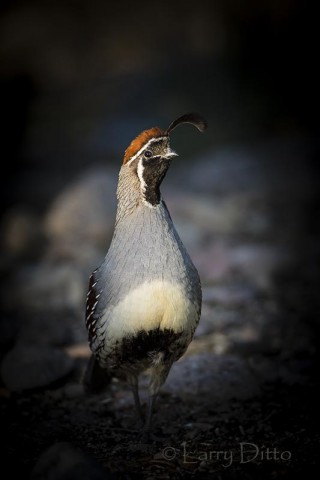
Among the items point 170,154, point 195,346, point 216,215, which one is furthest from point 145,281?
point 216,215

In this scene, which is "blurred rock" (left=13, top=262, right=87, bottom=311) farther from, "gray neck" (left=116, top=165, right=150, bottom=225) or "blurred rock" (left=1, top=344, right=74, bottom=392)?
"gray neck" (left=116, top=165, right=150, bottom=225)

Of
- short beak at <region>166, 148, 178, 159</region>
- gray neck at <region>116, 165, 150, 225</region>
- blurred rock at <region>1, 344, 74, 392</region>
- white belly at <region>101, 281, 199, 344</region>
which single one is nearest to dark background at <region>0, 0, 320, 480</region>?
blurred rock at <region>1, 344, 74, 392</region>

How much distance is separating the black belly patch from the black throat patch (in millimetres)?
670

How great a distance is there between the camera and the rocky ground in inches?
121

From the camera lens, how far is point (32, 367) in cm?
399

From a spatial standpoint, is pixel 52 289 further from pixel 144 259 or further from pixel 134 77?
pixel 134 77

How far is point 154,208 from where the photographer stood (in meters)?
3.15

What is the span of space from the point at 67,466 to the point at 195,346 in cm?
218

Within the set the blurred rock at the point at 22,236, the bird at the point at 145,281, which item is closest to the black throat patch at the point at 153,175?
the bird at the point at 145,281

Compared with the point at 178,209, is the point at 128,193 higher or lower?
lower

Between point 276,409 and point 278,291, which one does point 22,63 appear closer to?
point 278,291

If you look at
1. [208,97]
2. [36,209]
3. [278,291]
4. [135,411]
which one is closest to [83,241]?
[36,209]

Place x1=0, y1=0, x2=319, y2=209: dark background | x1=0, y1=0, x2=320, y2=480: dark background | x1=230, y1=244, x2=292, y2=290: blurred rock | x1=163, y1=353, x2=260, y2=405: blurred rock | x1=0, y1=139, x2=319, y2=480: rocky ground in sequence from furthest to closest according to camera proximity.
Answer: x1=0, y1=0, x2=319, y2=209: dark background, x1=230, y1=244, x2=292, y2=290: blurred rock, x1=163, y1=353, x2=260, y2=405: blurred rock, x1=0, y1=0, x2=320, y2=480: dark background, x1=0, y1=139, x2=319, y2=480: rocky ground

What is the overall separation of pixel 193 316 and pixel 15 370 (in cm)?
151
